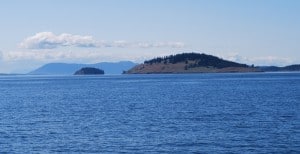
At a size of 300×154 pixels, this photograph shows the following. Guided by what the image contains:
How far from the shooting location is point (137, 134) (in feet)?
195

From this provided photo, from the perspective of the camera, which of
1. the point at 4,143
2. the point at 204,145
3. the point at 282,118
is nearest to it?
the point at 204,145

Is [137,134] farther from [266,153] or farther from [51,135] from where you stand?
[266,153]

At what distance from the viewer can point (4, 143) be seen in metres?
55.0

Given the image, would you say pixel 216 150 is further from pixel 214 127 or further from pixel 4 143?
pixel 4 143

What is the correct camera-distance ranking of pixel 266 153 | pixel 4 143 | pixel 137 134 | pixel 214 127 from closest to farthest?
pixel 266 153
pixel 4 143
pixel 137 134
pixel 214 127

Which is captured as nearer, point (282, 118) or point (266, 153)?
point (266, 153)

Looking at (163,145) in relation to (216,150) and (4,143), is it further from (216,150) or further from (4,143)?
(4,143)

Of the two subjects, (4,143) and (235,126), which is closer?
(4,143)

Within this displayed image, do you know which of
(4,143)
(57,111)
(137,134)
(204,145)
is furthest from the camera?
(57,111)

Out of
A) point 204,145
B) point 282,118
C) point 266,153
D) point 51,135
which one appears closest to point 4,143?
point 51,135

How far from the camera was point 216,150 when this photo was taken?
4878 centimetres

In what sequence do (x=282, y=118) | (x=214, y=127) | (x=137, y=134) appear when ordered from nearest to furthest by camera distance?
(x=137, y=134) < (x=214, y=127) < (x=282, y=118)

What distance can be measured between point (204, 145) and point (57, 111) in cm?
4608

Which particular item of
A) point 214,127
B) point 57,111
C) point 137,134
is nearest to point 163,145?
point 137,134
